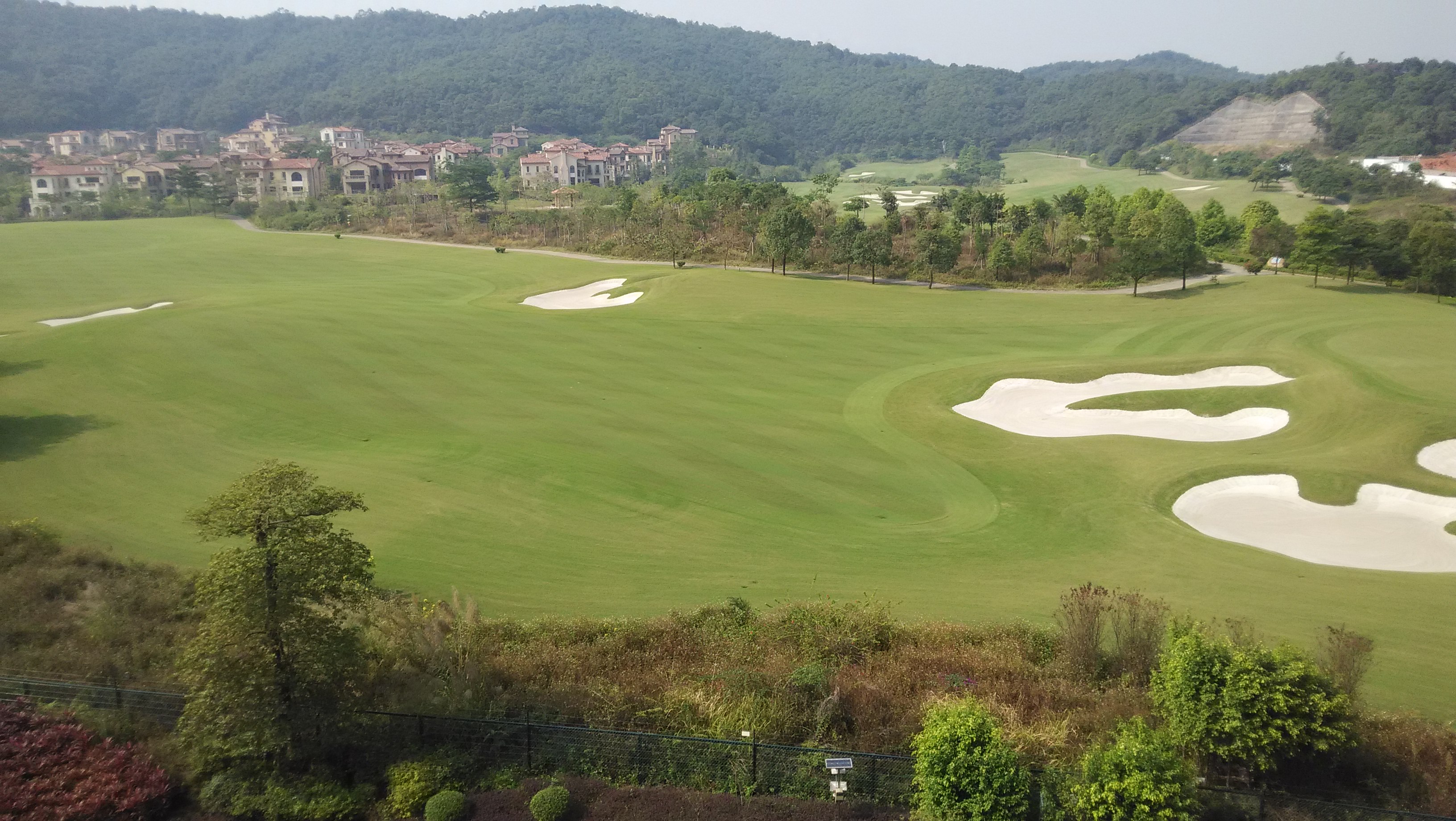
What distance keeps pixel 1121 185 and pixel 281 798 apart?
143m

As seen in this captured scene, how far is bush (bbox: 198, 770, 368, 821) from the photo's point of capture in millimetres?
9875

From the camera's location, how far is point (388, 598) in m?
16.1

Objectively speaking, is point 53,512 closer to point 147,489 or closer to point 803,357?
point 147,489

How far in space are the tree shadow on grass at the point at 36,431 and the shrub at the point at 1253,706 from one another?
27.5 metres

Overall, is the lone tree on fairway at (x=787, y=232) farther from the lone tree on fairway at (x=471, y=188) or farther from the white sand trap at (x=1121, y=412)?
the lone tree on fairway at (x=471, y=188)

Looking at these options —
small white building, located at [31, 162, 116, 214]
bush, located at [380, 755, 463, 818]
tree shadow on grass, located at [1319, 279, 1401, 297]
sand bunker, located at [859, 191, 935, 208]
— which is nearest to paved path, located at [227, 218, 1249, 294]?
tree shadow on grass, located at [1319, 279, 1401, 297]

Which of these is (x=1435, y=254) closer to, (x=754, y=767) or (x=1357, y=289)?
(x=1357, y=289)

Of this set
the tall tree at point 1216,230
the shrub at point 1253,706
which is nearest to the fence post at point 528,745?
the shrub at point 1253,706

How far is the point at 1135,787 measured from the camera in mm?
9000

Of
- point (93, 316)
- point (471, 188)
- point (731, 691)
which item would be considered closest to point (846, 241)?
point (93, 316)

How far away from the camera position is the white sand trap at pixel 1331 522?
21438 mm

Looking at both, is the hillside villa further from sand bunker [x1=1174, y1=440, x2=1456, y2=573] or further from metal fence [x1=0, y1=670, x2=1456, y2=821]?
metal fence [x1=0, y1=670, x2=1456, y2=821]

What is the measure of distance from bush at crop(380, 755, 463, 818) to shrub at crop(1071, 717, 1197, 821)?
682 cm

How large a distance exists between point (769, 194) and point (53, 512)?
200ft
